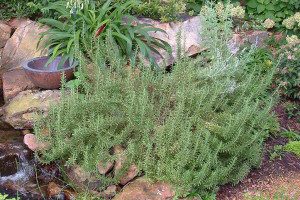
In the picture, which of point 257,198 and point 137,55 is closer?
point 257,198

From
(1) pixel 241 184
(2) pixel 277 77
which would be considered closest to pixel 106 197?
(1) pixel 241 184

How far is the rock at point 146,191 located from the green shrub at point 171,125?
0.12m

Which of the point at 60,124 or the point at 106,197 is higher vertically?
the point at 60,124

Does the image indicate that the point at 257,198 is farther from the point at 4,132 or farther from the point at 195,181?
the point at 4,132

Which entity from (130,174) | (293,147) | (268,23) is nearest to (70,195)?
(130,174)

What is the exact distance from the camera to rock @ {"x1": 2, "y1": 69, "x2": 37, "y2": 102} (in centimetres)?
632

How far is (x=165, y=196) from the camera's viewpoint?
15.4 ft

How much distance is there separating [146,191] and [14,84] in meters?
2.61

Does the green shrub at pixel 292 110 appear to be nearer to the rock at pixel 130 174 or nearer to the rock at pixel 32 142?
the rock at pixel 130 174

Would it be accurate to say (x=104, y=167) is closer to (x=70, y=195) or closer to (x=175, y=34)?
(x=70, y=195)

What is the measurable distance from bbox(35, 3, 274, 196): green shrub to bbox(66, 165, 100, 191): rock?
12 cm

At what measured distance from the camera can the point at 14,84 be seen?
641 centimetres

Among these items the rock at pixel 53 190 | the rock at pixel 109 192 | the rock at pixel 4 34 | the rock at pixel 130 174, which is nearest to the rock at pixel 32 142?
the rock at pixel 53 190

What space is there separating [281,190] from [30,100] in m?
3.06
